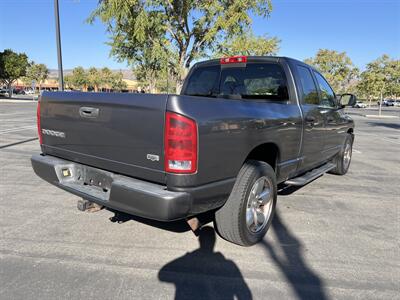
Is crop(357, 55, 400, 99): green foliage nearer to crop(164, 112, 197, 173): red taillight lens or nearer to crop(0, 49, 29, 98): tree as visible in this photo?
crop(164, 112, 197, 173): red taillight lens

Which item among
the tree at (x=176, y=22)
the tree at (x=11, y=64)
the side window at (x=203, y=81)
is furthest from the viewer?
the tree at (x=11, y=64)

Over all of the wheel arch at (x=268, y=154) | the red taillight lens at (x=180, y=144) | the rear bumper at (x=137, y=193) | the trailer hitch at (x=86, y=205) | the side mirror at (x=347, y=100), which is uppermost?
the side mirror at (x=347, y=100)

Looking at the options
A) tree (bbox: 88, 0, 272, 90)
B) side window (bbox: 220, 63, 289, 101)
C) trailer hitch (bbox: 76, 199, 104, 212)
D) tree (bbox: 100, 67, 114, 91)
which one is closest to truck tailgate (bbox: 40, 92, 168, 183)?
trailer hitch (bbox: 76, 199, 104, 212)

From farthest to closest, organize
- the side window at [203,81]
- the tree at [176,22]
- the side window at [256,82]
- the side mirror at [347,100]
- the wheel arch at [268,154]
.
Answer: the tree at [176,22] < the side mirror at [347,100] < the side window at [203,81] < the side window at [256,82] < the wheel arch at [268,154]

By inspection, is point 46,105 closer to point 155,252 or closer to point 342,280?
point 155,252

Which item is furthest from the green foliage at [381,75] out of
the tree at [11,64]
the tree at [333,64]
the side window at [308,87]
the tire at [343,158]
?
the tree at [11,64]

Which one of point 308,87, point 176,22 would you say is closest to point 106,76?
point 176,22

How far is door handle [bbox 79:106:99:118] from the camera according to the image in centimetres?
310

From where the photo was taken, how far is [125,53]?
15.1 metres

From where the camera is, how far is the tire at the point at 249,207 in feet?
10.7

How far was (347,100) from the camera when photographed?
6.00m

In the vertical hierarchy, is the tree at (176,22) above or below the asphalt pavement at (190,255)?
above

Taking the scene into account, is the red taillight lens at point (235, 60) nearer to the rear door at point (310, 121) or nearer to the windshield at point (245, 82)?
the windshield at point (245, 82)

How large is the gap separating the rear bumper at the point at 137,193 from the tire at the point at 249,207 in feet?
0.66
